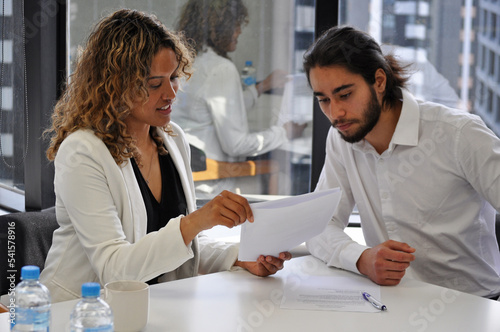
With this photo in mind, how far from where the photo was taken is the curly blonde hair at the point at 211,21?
302 centimetres

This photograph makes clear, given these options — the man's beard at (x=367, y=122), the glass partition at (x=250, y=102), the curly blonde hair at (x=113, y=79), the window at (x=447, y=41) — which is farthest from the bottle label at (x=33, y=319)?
the window at (x=447, y=41)

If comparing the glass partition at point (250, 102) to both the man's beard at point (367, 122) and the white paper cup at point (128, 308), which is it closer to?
the man's beard at point (367, 122)

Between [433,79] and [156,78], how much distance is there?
1.64m

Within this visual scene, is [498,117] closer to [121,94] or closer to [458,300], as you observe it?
[458,300]

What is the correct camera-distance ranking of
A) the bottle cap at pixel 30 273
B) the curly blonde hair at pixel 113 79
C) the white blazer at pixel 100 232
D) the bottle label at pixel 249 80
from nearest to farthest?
1. the bottle cap at pixel 30 273
2. the white blazer at pixel 100 232
3. the curly blonde hair at pixel 113 79
4. the bottle label at pixel 249 80

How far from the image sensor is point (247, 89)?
10.3 feet

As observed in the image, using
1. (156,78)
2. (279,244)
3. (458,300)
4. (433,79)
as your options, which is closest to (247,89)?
(433,79)

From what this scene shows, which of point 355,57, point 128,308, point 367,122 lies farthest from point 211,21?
point 128,308

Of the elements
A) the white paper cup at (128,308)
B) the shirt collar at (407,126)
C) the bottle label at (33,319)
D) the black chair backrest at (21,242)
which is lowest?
the black chair backrest at (21,242)

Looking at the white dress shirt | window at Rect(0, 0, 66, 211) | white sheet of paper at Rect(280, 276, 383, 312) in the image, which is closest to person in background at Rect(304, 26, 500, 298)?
the white dress shirt

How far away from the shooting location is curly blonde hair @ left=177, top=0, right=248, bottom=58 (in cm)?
302

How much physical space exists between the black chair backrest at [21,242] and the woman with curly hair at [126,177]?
0.44 ft

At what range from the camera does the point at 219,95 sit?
313cm

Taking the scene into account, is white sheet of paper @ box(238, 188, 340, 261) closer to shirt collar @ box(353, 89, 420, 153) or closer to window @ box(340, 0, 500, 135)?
shirt collar @ box(353, 89, 420, 153)
